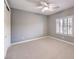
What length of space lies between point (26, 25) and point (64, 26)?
3319mm

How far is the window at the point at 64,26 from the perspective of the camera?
16.1ft

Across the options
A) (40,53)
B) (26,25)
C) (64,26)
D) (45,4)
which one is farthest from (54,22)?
(40,53)

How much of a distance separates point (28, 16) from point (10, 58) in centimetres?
392

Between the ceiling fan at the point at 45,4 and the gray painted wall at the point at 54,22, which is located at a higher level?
the ceiling fan at the point at 45,4

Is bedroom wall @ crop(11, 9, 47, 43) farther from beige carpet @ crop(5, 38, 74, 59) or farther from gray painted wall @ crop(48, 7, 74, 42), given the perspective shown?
beige carpet @ crop(5, 38, 74, 59)

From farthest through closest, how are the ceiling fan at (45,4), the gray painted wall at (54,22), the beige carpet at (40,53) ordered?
the gray painted wall at (54,22) < the ceiling fan at (45,4) < the beige carpet at (40,53)

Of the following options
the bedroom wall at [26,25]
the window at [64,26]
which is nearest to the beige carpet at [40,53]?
the bedroom wall at [26,25]

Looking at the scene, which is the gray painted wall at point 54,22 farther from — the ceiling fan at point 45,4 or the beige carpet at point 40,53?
the beige carpet at point 40,53

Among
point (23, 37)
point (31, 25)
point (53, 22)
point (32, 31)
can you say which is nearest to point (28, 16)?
point (31, 25)

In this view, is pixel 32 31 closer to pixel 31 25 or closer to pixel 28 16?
pixel 31 25

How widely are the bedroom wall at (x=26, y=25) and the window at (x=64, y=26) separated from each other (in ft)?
5.74

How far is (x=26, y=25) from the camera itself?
560 centimetres
